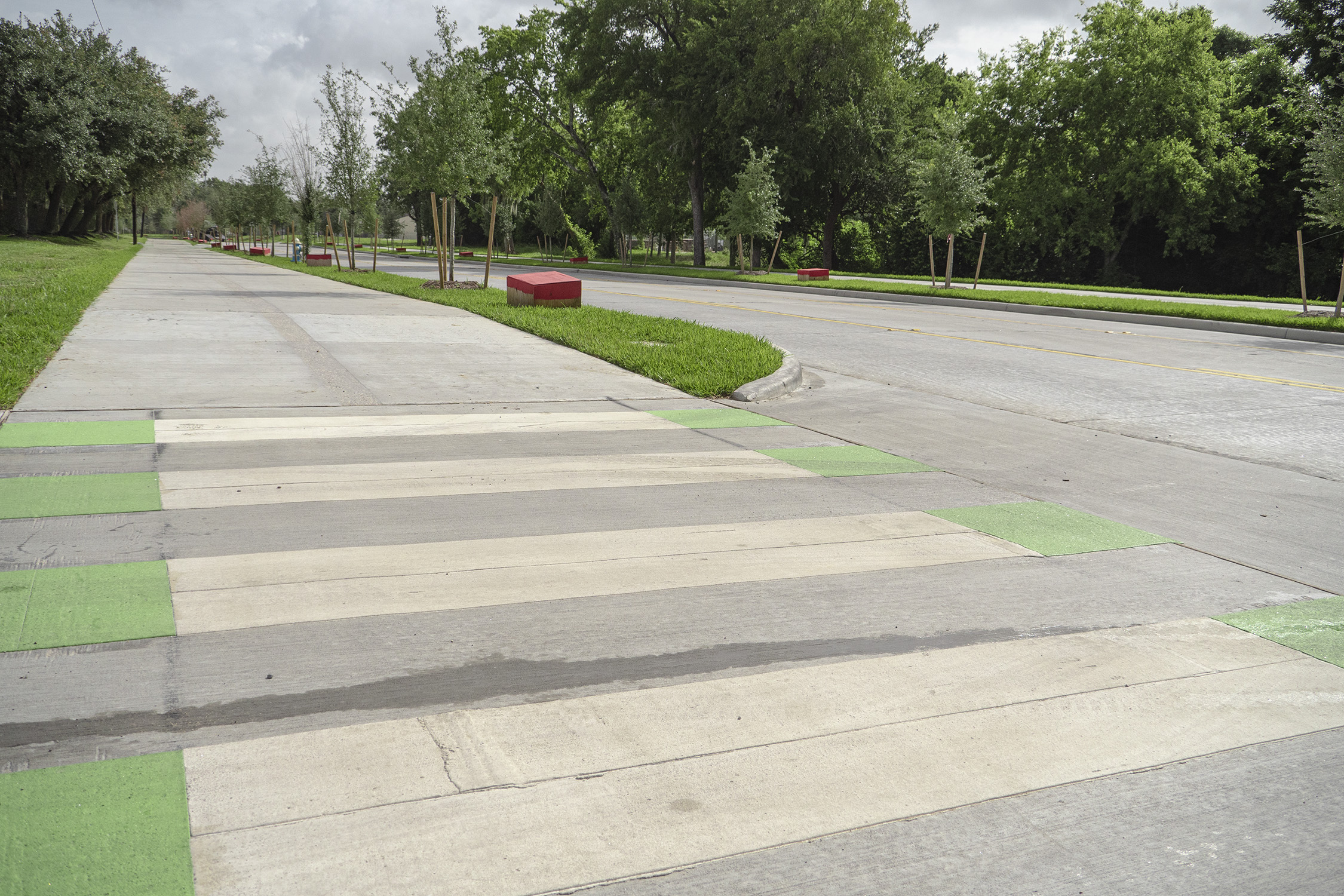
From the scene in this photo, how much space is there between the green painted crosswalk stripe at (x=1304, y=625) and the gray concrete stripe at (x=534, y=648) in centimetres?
10

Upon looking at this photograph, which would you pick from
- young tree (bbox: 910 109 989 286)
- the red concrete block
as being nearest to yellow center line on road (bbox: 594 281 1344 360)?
young tree (bbox: 910 109 989 286)

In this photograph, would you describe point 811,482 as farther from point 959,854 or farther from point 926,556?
point 959,854

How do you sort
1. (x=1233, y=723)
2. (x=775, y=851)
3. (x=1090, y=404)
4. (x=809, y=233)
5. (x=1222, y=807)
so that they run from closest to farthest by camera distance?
(x=775, y=851) → (x=1222, y=807) → (x=1233, y=723) → (x=1090, y=404) → (x=809, y=233)

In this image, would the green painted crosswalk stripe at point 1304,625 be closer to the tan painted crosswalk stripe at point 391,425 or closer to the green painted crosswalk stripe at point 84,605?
the green painted crosswalk stripe at point 84,605

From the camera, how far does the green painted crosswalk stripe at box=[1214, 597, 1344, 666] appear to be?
→ 3.52 meters

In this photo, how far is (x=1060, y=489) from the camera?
5.79 metres

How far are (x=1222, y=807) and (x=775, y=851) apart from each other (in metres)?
1.20

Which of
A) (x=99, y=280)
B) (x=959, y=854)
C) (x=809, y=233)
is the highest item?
(x=809, y=233)

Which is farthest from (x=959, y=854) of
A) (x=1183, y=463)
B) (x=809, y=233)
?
(x=809, y=233)

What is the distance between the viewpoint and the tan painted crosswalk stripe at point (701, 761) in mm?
2242

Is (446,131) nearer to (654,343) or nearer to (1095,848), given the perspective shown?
(654,343)

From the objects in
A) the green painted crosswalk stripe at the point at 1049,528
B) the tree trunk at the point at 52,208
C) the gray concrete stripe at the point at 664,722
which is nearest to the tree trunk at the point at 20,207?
the tree trunk at the point at 52,208

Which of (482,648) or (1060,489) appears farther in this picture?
(1060,489)

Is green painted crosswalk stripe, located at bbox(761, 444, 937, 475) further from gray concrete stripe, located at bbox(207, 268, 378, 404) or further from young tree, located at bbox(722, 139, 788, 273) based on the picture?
young tree, located at bbox(722, 139, 788, 273)
